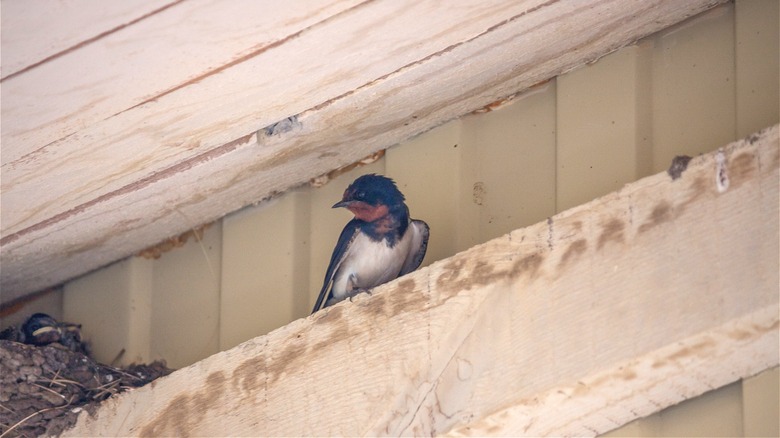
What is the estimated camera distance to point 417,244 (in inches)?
153

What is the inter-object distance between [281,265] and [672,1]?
1.46 meters

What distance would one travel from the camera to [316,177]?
399 centimetres


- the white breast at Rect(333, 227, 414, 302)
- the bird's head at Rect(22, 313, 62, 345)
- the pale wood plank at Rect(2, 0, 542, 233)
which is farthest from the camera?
the bird's head at Rect(22, 313, 62, 345)

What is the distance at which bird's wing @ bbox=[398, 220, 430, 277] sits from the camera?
3756 millimetres

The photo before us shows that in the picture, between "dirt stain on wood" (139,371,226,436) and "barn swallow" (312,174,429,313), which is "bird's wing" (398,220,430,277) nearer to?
"barn swallow" (312,174,429,313)

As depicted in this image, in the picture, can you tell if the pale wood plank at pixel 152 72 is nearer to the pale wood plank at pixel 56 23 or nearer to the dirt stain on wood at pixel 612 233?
the pale wood plank at pixel 56 23

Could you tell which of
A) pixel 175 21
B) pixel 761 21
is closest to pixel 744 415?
→ pixel 761 21

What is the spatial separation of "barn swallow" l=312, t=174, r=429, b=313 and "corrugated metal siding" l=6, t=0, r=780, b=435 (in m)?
0.05

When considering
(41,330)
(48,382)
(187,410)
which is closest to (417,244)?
(187,410)

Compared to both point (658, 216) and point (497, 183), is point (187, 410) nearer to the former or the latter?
point (497, 183)

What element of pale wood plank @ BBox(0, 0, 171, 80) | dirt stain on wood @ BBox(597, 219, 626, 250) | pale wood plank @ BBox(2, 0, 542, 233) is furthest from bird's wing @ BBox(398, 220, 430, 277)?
pale wood plank @ BBox(0, 0, 171, 80)

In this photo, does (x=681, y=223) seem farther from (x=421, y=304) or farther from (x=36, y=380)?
(x=36, y=380)

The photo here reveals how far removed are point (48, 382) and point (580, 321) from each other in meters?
2.26

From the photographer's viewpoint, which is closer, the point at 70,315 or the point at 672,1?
the point at 672,1
